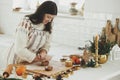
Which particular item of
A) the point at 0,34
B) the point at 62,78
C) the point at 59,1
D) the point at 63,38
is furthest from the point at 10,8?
the point at 62,78

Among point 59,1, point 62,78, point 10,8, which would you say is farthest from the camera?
point 10,8

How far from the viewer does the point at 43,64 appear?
2.00m

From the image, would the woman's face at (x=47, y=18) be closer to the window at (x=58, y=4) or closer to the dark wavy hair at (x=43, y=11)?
the dark wavy hair at (x=43, y=11)

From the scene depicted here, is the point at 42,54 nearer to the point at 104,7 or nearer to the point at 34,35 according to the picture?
the point at 34,35

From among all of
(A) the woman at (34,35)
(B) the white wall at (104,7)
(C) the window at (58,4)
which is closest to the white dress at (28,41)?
(A) the woman at (34,35)

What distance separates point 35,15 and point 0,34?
2.13m

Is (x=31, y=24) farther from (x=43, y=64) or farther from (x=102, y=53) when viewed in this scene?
(x=102, y=53)

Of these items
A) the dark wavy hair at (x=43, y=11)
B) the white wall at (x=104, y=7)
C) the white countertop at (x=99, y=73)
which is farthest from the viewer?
the white wall at (x=104, y=7)

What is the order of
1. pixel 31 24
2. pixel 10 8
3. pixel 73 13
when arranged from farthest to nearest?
pixel 10 8, pixel 73 13, pixel 31 24

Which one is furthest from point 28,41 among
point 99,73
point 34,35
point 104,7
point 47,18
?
point 104,7

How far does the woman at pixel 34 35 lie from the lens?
6.38 ft

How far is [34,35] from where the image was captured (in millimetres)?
2025

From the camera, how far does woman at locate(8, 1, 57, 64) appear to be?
1.94 metres

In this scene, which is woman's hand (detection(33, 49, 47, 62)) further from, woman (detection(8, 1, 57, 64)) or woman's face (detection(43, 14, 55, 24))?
woman's face (detection(43, 14, 55, 24))
